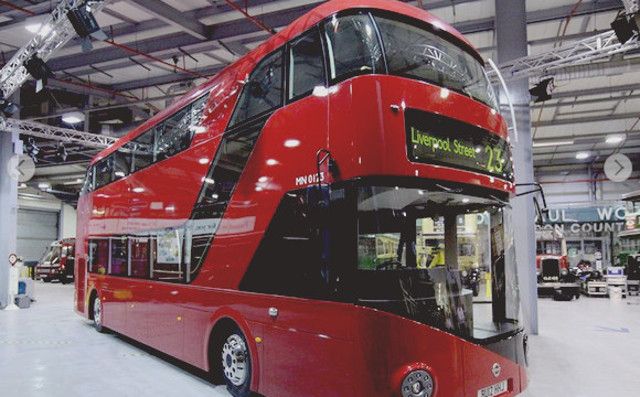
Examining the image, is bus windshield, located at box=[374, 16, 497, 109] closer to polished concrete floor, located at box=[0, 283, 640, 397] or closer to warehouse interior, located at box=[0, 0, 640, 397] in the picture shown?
warehouse interior, located at box=[0, 0, 640, 397]

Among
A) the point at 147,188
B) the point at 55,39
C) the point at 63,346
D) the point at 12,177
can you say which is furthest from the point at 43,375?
the point at 12,177

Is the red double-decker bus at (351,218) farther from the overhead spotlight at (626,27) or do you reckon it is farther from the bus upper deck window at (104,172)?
the overhead spotlight at (626,27)

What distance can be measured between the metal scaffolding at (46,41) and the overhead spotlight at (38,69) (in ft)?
0.52

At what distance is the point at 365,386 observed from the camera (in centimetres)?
316

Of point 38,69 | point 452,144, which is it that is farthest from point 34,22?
point 452,144

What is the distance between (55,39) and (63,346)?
5682 mm

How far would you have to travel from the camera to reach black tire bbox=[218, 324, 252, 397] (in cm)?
446

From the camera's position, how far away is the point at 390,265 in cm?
333

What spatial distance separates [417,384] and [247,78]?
11.0 feet

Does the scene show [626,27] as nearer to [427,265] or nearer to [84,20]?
[427,265]

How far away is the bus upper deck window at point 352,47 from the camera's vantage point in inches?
135

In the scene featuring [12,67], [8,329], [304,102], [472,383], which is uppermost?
[12,67]

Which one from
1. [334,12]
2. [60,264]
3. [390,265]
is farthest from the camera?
[60,264]

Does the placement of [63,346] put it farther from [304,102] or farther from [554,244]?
[554,244]
